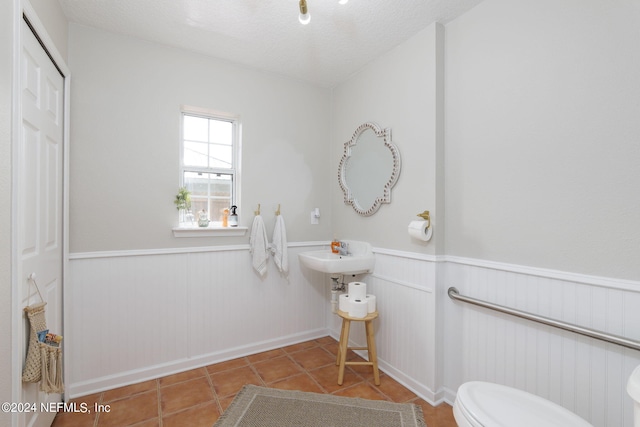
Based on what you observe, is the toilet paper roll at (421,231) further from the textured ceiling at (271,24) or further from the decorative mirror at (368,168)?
the textured ceiling at (271,24)

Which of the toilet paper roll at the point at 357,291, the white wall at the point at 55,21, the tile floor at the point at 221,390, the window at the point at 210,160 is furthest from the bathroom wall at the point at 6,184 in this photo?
the toilet paper roll at the point at 357,291

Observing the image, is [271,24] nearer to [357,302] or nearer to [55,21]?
[55,21]

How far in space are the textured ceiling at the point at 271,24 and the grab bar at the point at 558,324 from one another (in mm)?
1855

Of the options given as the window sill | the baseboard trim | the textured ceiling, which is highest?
the textured ceiling

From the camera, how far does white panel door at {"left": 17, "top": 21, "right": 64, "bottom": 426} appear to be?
57.1 inches

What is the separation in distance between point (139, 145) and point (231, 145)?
29.5 inches

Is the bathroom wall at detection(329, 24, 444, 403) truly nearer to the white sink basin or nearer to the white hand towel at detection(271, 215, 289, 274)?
the white sink basin

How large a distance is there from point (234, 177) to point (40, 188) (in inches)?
54.7

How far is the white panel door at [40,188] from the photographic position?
57.1 inches

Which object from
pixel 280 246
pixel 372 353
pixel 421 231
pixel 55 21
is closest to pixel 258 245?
pixel 280 246

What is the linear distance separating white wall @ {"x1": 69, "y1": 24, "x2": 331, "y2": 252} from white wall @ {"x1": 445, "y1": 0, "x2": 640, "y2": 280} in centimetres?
153

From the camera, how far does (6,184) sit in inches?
49.0

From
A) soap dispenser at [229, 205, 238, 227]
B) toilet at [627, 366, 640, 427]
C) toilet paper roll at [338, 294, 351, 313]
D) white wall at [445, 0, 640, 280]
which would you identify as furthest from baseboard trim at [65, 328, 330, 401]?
toilet at [627, 366, 640, 427]

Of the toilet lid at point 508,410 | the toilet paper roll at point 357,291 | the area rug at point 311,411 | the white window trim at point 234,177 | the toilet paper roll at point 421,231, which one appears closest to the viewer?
the toilet lid at point 508,410
